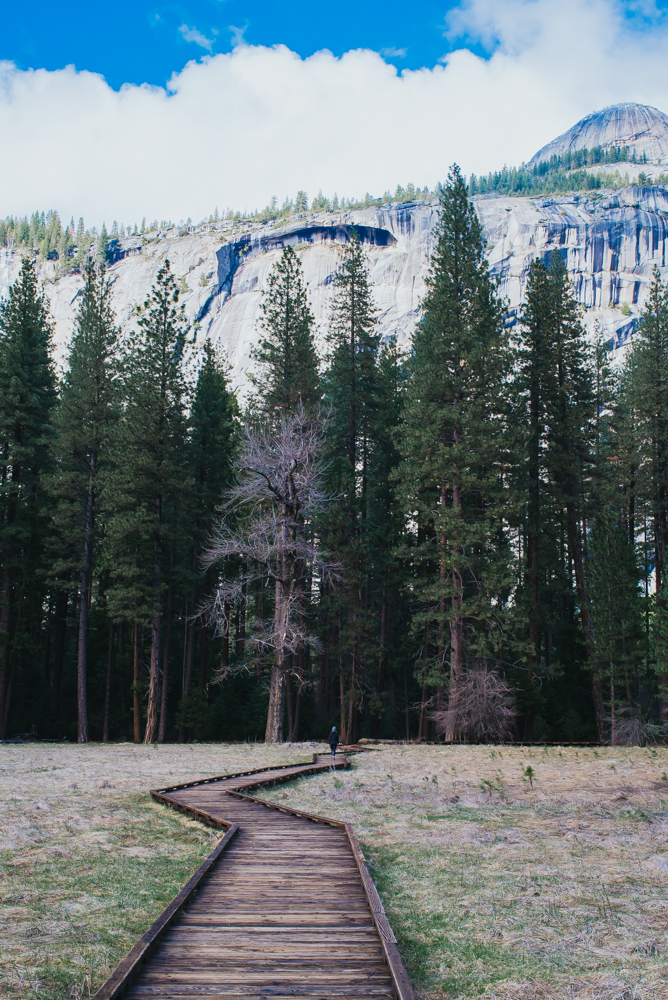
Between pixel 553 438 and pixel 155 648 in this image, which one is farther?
pixel 553 438

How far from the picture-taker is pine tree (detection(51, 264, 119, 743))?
25641mm

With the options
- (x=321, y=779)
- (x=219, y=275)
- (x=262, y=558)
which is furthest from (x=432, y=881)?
(x=219, y=275)

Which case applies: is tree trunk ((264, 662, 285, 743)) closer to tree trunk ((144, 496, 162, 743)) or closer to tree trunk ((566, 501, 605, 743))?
tree trunk ((144, 496, 162, 743))

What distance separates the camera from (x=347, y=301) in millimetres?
30703

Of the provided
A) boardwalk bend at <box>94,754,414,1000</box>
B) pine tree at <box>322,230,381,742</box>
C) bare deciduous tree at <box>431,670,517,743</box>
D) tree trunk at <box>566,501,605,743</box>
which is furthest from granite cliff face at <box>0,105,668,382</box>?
boardwalk bend at <box>94,754,414,1000</box>

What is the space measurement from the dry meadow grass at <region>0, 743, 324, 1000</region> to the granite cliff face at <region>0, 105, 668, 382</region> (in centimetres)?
8799

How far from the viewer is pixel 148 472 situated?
79.6 ft

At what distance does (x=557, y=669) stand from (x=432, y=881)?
21.9 m

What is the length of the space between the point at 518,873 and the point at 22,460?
25617mm

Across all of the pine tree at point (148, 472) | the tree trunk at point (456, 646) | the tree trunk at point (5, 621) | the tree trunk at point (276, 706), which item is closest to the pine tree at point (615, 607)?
the tree trunk at point (456, 646)

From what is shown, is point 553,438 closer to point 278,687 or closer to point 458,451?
point 458,451

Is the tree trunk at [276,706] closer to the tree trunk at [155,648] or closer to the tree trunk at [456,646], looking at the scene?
the tree trunk at [155,648]

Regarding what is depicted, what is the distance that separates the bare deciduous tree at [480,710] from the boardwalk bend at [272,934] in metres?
14.3

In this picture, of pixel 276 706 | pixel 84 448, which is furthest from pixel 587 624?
pixel 84 448
